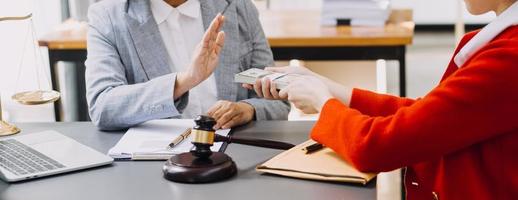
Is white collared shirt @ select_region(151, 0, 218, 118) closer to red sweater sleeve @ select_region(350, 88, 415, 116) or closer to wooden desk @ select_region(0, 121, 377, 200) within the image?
wooden desk @ select_region(0, 121, 377, 200)

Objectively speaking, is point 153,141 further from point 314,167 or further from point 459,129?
point 459,129

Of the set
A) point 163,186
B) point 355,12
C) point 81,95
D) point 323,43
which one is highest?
point 355,12

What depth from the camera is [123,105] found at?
6.29 ft

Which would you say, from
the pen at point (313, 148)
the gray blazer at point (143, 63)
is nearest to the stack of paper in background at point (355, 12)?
the gray blazer at point (143, 63)

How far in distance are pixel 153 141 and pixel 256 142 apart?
0.26 metres

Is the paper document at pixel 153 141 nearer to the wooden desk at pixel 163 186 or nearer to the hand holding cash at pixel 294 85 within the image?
the wooden desk at pixel 163 186

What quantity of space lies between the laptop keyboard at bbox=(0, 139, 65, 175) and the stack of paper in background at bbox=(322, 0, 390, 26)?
69.6 inches

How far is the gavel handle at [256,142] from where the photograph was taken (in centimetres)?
165

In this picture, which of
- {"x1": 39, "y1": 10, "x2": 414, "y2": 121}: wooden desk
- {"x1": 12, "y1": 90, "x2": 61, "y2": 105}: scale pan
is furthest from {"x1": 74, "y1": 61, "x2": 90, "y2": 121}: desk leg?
{"x1": 12, "y1": 90, "x2": 61, "y2": 105}: scale pan

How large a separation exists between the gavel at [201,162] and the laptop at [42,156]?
0.19m

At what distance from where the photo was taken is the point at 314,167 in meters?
1.53

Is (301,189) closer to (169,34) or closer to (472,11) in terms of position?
(472,11)

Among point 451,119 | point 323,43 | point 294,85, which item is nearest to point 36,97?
point 294,85

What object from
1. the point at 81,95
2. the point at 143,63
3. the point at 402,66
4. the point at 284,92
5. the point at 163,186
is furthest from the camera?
the point at 81,95
